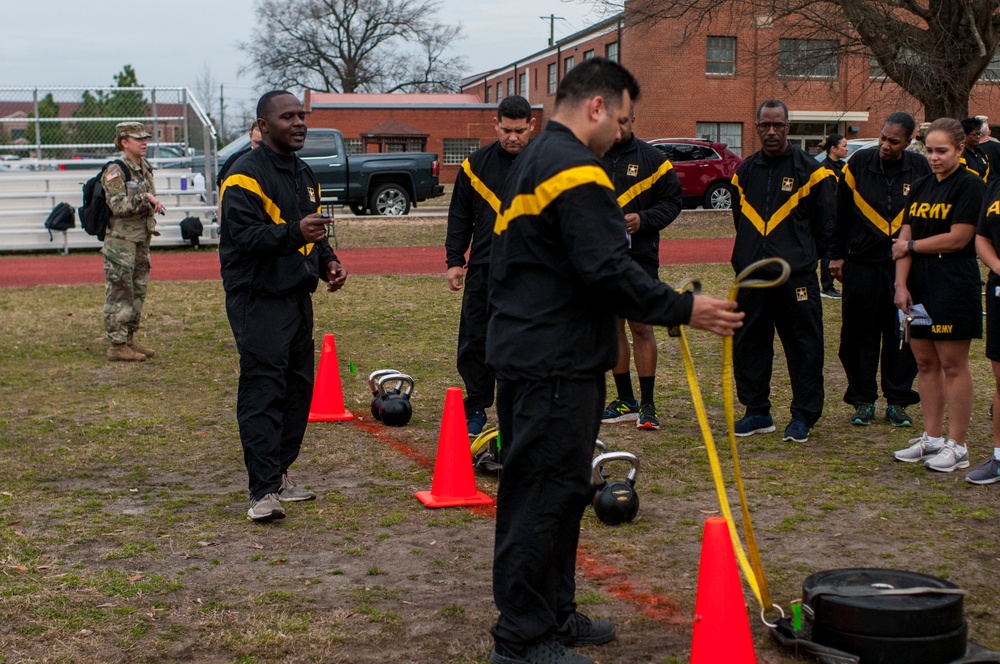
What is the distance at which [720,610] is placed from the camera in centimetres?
375

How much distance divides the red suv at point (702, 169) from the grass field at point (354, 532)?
20386 millimetres

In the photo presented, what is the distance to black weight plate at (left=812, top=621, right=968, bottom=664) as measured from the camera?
12.3 ft

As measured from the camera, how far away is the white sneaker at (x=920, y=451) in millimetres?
6895

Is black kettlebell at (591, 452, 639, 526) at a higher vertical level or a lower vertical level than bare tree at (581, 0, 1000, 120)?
lower

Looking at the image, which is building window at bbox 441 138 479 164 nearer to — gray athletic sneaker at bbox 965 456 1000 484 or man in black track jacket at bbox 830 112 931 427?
man in black track jacket at bbox 830 112 931 427

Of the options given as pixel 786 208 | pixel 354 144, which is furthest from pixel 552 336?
pixel 354 144

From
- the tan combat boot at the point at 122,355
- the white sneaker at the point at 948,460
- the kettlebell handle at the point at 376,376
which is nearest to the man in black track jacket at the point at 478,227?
the kettlebell handle at the point at 376,376

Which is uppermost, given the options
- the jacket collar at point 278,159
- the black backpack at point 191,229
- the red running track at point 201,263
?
the jacket collar at point 278,159

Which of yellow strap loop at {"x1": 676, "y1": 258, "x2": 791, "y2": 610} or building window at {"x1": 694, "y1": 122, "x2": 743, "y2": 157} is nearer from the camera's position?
yellow strap loop at {"x1": 676, "y1": 258, "x2": 791, "y2": 610}

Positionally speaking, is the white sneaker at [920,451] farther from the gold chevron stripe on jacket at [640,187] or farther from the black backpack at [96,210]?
the black backpack at [96,210]

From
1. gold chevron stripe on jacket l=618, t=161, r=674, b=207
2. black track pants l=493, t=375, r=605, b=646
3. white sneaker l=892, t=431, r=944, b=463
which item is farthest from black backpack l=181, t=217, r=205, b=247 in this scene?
black track pants l=493, t=375, r=605, b=646

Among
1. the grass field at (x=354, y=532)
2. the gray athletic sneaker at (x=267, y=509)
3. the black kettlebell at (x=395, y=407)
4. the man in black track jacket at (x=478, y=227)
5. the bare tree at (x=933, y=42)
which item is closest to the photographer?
the grass field at (x=354, y=532)

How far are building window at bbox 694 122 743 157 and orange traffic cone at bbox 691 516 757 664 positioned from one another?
4677 cm

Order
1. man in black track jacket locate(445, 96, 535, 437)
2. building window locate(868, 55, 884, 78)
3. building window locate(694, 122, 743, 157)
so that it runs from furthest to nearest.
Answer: building window locate(694, 122, 743, 157)
building window locate(868, 55, 884, 78)
man in black track jacket locate(445, 96, 535, 437)
